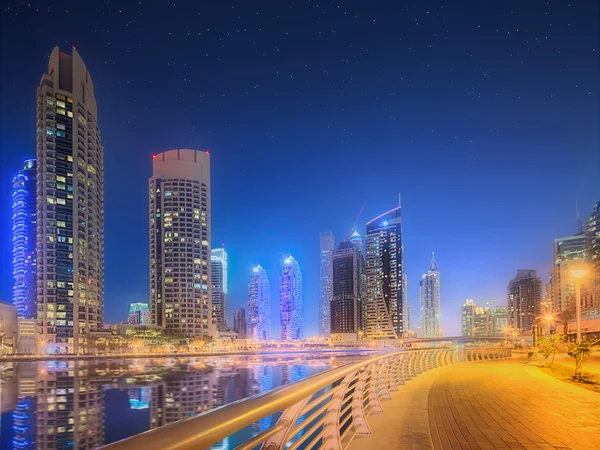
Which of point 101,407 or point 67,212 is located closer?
point 101,407

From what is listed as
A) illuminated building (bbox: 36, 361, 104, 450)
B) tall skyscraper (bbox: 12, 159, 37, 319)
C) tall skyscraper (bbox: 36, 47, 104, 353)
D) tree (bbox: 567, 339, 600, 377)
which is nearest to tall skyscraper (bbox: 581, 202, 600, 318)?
tree (bbox: 567, 339, 600, 377)

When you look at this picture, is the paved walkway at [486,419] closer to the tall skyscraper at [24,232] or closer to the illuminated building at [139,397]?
the illuminated building at [139,397]

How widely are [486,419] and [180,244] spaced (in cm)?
16961

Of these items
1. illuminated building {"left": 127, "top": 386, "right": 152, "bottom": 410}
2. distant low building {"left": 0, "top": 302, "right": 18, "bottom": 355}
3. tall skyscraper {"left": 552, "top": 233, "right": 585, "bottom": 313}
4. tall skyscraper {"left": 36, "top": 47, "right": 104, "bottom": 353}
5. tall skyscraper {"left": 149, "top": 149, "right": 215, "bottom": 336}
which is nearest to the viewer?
illuminated building {"left": 127, "top": 386, "right": 152, "bottom": 410}

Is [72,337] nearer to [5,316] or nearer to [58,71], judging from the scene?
[5,316]

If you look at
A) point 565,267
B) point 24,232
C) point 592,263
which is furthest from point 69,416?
point 565,267

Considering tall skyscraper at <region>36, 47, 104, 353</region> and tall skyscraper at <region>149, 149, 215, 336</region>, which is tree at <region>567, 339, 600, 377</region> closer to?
tall skyscraper at <region>36, 47, 104, 353</region>

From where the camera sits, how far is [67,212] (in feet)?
406

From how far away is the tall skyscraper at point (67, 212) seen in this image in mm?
116625

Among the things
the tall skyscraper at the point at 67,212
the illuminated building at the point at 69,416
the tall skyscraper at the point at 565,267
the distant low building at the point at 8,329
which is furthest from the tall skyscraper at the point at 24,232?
the tall skyscraper at the point at 565,267

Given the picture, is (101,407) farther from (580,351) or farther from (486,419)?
(486,419)

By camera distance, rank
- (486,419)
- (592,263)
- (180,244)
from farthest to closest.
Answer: (180,244)
(592,263)
(486,419)

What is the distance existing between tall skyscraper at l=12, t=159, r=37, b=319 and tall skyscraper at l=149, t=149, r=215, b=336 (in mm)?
39827

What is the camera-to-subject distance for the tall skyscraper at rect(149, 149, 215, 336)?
16600 centimetres
